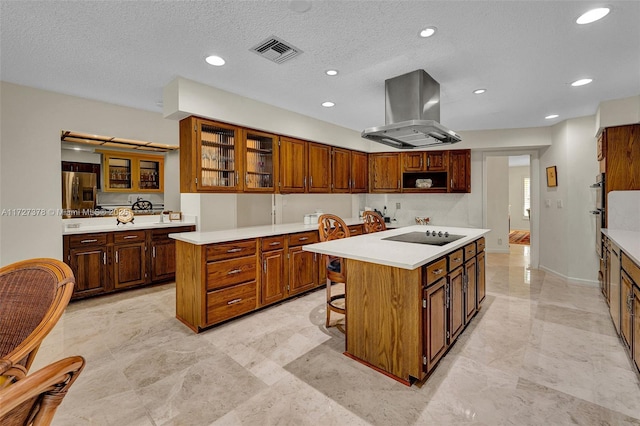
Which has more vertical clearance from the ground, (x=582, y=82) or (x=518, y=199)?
(x=582, y=82)

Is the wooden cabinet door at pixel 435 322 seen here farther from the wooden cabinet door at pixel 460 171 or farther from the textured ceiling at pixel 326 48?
the wooden cabinet door at pixel 460 171

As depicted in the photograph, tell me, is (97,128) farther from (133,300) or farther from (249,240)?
(249,240)

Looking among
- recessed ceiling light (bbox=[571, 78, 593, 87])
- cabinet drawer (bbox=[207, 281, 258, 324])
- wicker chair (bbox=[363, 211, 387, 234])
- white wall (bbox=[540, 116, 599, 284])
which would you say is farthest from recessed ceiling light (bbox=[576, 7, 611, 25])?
cabinet drawer (bbox=[207, 281, 258, 324])

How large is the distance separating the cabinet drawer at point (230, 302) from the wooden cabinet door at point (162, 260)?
1.91m

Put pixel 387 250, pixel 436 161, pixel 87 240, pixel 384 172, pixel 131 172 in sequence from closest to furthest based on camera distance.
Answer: pixel 387 250
pixel 87 240
pixel 131 172
pixel 436 161
pixel 384 172

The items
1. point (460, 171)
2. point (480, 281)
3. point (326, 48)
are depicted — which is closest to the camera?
point (326, 48)

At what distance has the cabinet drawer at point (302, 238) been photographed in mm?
3647

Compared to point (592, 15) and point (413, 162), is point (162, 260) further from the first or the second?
point (592, 15)

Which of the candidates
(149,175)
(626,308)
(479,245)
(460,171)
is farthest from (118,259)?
(460,171)

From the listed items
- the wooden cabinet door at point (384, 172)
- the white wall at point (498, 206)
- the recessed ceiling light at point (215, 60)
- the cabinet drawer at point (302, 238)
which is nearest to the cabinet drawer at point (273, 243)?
the cabinet drawer at point (302, 238)

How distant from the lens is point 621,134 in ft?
12.0

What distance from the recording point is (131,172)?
5.09 metres

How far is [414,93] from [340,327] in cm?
237

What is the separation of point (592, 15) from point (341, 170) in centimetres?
349
